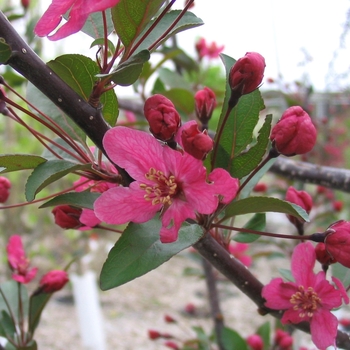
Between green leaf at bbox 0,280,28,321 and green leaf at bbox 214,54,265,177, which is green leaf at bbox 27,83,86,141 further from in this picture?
green leaf at bbox 0,280,28,321

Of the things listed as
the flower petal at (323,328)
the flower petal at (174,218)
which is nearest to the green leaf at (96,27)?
the flower petal at (174,218)

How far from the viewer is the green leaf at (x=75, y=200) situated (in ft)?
1.89

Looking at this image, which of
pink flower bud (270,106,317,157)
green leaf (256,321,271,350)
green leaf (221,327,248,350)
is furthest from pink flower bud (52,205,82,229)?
green leaf (256,321,271,350)

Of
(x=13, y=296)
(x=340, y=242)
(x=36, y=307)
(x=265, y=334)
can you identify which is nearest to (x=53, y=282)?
(x=36, y=307)

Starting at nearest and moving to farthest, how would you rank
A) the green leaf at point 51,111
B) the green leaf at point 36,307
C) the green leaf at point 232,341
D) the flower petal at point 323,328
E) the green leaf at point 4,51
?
the green leaf at point 4,51 → the flower petal at point 323,328 → the green leaf at point 51,111 → the green leaf at point 36,307 → the green leaf at point 232,341

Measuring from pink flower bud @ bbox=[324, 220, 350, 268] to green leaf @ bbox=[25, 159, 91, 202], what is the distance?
1.03 ft

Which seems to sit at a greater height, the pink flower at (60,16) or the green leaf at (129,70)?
the pink flower at (60,16)

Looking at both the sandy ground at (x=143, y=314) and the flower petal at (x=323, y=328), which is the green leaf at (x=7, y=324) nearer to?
the flower petal at (x=323, y=328)

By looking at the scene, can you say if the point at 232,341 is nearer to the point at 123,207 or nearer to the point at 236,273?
the point at 236,273

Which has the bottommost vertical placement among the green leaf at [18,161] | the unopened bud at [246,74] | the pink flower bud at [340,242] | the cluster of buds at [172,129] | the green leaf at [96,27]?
the pink flower bud at [340,242]

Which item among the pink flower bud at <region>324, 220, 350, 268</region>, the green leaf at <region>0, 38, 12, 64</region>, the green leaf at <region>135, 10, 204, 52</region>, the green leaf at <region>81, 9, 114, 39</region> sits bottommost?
the pink flower bud at <region>324, 220, 350, 268</region>

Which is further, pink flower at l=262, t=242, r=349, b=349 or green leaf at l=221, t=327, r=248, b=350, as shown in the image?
green leaf at l=221, t=327, r=248, b=350

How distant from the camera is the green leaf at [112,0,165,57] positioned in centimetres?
52

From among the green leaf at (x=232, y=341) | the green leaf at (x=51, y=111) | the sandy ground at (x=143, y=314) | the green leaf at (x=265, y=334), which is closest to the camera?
the green leaf at (x=51, y=111)
